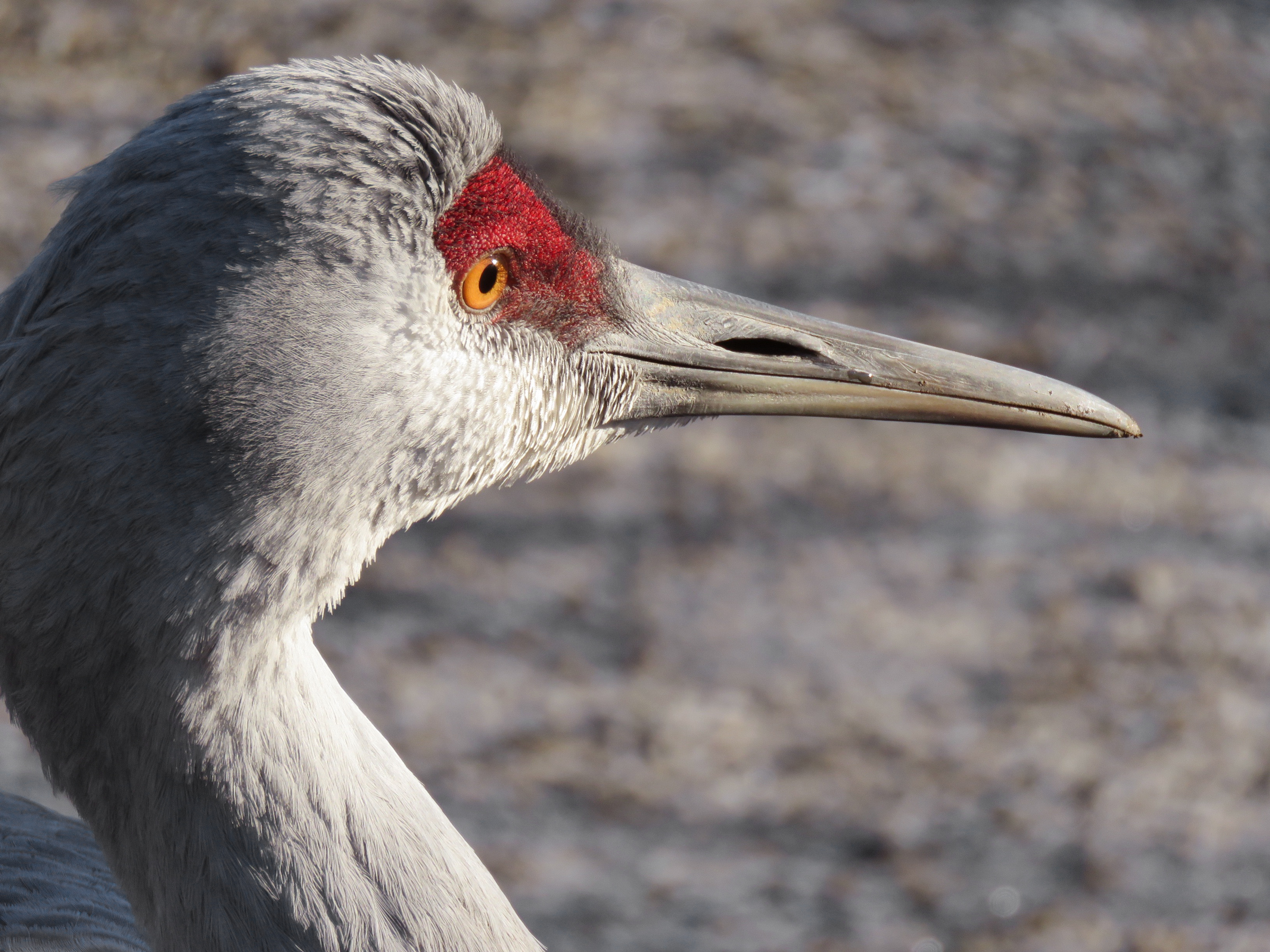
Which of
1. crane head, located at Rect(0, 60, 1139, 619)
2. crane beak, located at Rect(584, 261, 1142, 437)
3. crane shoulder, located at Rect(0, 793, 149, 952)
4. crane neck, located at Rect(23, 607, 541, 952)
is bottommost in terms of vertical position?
crane shoulder, located at Rect(0, 793, 149, 952)

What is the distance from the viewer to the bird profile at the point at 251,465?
4.30ft

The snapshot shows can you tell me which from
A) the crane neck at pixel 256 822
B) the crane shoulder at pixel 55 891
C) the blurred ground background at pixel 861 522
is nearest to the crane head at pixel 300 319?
the crane neck at pixel 256 822

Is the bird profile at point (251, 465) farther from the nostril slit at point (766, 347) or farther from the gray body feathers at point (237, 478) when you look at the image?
the nostril slit at point (766, 347)

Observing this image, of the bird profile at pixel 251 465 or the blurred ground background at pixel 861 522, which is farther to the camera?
the blurred ground background at pixel 861 522

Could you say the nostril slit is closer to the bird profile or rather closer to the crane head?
the crane head

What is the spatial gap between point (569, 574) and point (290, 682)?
220cm

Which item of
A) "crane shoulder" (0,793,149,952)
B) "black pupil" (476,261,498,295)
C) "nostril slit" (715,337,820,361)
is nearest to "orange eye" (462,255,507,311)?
"black pupil" (476,261,498,295)

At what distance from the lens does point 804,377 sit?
1.87 metres

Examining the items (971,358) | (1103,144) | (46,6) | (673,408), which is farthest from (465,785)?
(1103,144)

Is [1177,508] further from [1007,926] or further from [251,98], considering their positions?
[251,98]

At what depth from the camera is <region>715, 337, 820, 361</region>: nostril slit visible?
187cm

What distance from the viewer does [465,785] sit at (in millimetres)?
3541

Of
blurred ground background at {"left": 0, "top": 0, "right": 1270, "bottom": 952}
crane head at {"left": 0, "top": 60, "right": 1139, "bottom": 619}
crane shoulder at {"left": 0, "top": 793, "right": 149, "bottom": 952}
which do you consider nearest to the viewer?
crane head at {"left": 0, "top": 60, "right": 1139, "bottom": 619}

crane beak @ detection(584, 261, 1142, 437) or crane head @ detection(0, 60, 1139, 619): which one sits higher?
crane beak @ detection(584, 261, 1142, 437)
